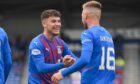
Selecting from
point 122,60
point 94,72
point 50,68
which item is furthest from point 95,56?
point 122,60

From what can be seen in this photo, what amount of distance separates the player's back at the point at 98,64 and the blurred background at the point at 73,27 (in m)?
10.2

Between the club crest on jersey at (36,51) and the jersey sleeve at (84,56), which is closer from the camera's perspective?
the jersey sleeve at (84,56)

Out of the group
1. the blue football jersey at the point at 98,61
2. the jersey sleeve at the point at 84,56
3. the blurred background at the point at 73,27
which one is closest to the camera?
the jersey sleeve at the point at 84,56

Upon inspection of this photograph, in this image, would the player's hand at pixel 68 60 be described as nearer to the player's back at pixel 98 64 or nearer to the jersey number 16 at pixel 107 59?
the player's back at pixel 98 64

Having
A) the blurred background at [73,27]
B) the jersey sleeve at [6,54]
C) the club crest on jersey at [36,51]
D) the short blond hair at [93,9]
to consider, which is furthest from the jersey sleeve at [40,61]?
the blurred background at [73,27]

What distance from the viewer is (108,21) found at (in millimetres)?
17125

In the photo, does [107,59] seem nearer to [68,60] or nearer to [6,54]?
[68,60]

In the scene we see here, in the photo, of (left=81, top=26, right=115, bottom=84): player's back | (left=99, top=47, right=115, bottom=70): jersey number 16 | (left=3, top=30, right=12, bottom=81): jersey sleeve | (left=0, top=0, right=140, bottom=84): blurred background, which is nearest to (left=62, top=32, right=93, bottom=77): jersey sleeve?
(left=81, top=26, right=115, bottom=84): player's back

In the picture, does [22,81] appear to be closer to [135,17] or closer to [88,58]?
[135,17]

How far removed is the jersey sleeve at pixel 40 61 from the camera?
240 inches

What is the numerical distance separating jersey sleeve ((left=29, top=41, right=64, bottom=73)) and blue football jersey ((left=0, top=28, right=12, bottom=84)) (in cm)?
34

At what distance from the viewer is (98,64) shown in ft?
18.9

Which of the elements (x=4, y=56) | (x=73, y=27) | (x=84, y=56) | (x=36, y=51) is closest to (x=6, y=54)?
(x=4, y=56)

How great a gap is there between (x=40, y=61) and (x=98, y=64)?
82cm
